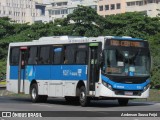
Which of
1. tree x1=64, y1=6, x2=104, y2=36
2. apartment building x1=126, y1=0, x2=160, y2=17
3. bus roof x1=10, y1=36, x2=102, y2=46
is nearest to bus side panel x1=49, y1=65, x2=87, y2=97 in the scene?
bus roof x1=10, y1=36, x2=102, y2=46

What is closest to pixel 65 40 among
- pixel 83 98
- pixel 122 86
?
pixel 83 98

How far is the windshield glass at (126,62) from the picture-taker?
84.9 feet

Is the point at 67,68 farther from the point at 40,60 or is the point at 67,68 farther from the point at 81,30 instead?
the point at 81,30

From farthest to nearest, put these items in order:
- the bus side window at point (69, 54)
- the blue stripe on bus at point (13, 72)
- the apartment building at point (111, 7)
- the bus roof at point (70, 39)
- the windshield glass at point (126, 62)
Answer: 1. the apartment building at point (111, 7)
2. the blue stripe on bus at point (13, 72)
3. the bus side window at point (69, 54)
4. the bus roof at point (70, 39)
5. the windshield glass at point (126, 62)

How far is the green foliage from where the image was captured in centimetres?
8462

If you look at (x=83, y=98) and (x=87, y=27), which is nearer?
(x=83, y=98)

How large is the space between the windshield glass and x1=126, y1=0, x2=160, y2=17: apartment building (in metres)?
102

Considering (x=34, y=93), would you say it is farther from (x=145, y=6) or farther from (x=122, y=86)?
(x=145, y=6)

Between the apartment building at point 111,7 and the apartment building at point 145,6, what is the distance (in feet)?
5.38

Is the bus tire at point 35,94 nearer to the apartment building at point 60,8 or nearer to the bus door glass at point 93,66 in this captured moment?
the bus door glass at point 93,66

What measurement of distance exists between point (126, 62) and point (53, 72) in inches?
193

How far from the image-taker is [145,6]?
452 ft

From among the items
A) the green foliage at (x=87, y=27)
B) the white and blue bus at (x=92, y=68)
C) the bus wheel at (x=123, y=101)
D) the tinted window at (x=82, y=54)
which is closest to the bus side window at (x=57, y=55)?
the white and blue bus at (x=92, y=68)

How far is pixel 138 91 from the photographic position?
26.4 m
